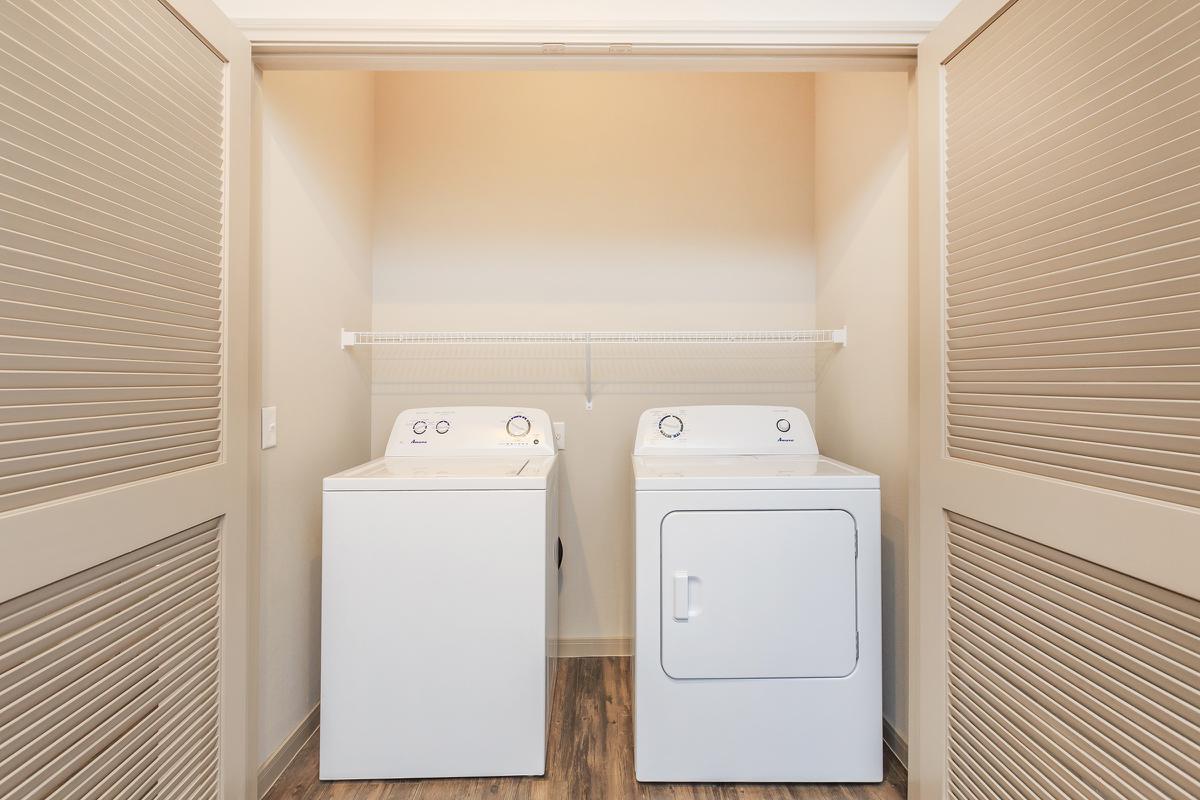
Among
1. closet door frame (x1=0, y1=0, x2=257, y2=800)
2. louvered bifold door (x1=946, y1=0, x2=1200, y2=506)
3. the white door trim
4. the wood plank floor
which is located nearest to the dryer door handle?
the wood plank floor

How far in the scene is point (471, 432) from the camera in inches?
81.3

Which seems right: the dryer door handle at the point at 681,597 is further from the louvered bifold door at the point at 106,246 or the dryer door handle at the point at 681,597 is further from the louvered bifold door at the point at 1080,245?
the louvered bifold door at the point at 106,246

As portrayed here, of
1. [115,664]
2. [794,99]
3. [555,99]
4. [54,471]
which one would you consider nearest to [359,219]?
[555,99]

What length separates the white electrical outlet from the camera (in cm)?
150

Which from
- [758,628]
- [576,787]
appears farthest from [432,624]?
[758,628]

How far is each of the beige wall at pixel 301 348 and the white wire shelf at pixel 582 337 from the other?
0.16 meters

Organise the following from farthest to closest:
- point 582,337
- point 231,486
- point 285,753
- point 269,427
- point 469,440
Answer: point 582,337 < point 469,440 < point 285,753 < point 269,427 < point 231,486

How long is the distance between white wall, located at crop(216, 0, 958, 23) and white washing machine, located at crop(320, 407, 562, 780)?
1202mm

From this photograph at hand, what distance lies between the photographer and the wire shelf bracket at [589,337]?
2102 millimetres

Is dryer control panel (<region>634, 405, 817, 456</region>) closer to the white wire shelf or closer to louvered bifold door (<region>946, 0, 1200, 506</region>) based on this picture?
the white wire shelf

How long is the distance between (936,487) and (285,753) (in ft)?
6.42

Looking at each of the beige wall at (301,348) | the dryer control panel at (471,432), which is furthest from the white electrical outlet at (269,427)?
the dryer control panel at (471,432)

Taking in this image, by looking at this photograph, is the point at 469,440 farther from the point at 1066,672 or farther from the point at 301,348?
the point at 1066,672

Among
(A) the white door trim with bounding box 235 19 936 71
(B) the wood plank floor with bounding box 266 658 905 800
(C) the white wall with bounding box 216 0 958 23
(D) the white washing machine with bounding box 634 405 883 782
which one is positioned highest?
(C) the white wall with bounding box 216 0 958 23
